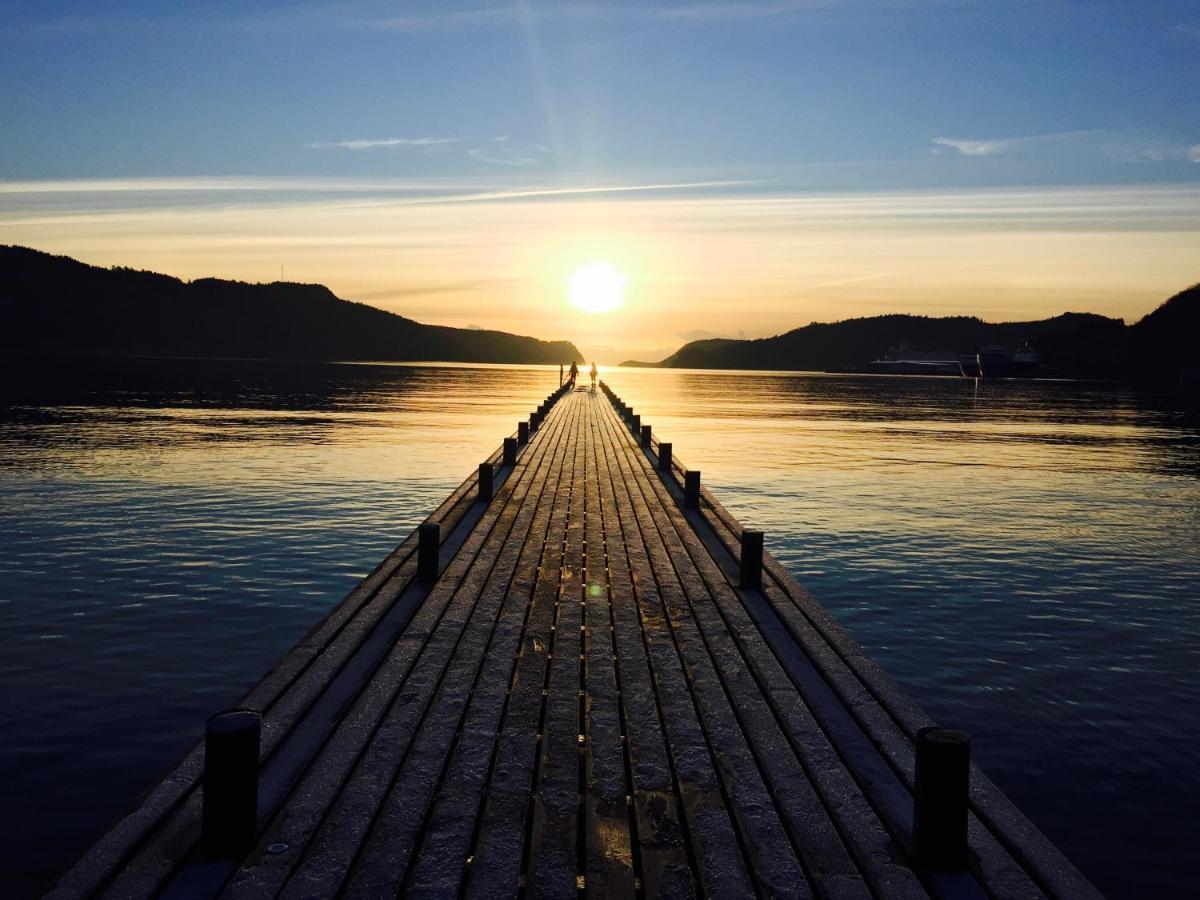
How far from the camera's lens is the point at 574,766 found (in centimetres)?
598

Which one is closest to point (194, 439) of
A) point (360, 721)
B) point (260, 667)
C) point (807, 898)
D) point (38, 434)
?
point (38, 434)

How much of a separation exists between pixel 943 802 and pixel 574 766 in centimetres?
234

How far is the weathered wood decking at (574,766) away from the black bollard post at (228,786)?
0.38 feet

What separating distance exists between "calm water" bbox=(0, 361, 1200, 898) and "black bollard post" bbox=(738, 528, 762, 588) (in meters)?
2.48

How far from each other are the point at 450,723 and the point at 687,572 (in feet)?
18.5

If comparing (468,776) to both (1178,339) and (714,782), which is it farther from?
(1178,339)

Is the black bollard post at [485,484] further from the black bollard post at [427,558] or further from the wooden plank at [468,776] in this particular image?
the wooden plank at [468,776]

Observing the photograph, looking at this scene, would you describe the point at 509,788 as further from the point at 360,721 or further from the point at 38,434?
the point at 38,434

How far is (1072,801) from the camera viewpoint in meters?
8.36

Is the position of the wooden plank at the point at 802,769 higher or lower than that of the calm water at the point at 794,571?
higher

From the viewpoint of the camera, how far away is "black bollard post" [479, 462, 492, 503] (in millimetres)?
17000

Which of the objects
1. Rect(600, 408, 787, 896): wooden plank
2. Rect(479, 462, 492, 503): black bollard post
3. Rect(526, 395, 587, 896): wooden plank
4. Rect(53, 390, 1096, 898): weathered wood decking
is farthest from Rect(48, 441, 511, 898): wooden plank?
Rect(479, 462, 492, 503): black bollard post

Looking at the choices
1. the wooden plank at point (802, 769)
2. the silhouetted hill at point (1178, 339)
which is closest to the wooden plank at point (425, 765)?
the wooden plank at point (802, 769)

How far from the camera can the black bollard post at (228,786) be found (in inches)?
189
